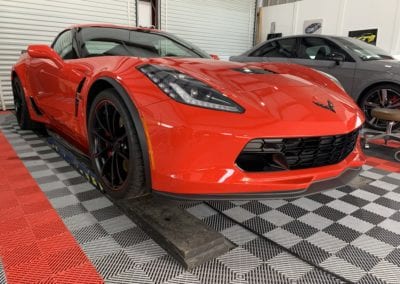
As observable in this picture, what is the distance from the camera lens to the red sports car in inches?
50.4

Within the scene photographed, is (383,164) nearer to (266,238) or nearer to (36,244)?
(266,238)

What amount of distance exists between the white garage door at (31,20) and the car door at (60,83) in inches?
129

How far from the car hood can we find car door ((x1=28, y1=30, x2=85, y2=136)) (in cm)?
70

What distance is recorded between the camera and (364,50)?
4.41m

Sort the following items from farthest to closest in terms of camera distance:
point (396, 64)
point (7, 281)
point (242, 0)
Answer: point (242, 0) → point (396, 64) → point (7, 281)

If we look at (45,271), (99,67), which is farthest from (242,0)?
(45,271)

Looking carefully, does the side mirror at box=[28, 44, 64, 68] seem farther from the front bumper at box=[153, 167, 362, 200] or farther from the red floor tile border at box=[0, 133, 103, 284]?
the front bumper at box=[153, 167, 362, 200]

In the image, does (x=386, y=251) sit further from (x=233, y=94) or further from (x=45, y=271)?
(x=45, y=271)

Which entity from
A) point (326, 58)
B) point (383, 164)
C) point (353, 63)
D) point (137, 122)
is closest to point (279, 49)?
point (326, 58)

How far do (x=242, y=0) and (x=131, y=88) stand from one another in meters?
8.71

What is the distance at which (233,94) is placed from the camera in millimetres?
1387

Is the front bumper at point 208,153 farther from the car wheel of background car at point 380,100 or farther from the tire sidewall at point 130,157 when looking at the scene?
the car wheel of background car at point 380,100

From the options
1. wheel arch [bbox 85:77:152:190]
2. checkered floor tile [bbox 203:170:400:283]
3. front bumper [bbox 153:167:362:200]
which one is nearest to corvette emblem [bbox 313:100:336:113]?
front bumper [bbox 153:167:362:200]

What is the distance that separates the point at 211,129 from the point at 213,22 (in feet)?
25.8
